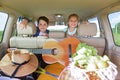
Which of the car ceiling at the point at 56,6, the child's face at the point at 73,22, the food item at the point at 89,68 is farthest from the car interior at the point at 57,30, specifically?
the food item at the point at 89,68

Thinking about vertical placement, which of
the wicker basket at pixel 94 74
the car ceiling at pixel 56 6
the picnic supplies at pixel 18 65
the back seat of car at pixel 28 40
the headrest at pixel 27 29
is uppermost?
the car ceiling at pixel 56 6

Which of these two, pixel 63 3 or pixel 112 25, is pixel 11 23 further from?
pixel 112 25

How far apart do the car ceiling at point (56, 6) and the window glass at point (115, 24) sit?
0.62 feet

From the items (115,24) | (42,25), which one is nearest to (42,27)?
(42,25)

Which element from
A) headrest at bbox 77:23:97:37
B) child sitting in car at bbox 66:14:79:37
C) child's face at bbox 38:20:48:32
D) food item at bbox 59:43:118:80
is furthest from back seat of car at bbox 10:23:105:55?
food item at bbox 59:43:118:80

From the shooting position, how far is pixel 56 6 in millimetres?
3137

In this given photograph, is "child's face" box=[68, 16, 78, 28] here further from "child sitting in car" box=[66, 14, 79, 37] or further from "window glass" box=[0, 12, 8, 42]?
"window glass" box=[0, 12, 8, 42]

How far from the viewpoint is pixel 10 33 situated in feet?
10.6

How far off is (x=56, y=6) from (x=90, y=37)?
2.30ft

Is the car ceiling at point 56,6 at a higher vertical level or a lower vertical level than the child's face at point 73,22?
higher

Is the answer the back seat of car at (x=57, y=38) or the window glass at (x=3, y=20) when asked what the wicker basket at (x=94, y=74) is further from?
the window glass at (x=3, y=20)

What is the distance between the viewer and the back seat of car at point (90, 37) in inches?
108

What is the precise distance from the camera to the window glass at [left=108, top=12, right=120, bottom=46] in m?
3.03

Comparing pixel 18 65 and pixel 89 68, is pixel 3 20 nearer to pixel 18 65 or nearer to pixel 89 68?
pixel 18 65
